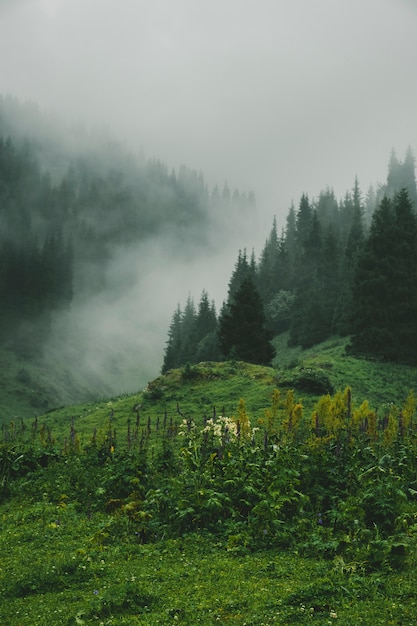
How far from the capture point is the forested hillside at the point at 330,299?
40156mm

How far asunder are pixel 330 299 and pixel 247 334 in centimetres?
2689

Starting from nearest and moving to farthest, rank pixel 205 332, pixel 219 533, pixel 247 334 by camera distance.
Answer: pixel 219 533, pixel 247 334, pixel 205 332

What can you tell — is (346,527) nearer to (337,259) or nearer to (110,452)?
(110,452)

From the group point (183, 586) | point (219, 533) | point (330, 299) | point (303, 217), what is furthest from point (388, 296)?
point (303, 217)

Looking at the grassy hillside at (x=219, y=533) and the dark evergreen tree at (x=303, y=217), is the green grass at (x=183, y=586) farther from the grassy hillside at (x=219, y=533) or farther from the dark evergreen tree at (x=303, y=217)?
the dark evergreen tree at (x=303, y=217)

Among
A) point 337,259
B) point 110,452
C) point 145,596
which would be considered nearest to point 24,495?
point 110,452

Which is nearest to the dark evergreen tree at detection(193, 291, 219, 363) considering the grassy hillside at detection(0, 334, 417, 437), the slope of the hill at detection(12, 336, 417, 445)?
the grassy hillside at detection(0, 334, 417, 437)

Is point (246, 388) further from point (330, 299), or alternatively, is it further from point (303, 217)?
point (303, 217)

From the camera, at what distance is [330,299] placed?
65062mm

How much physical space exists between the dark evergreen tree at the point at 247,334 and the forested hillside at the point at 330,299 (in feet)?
0.29

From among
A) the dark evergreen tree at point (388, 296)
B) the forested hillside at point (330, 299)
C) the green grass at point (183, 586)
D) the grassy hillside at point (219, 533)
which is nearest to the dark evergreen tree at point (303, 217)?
the forested hillside at point (330, 299)

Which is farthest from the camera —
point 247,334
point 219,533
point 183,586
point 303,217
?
point 303,217

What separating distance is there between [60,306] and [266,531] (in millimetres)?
116154

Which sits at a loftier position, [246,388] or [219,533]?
[246,388]
